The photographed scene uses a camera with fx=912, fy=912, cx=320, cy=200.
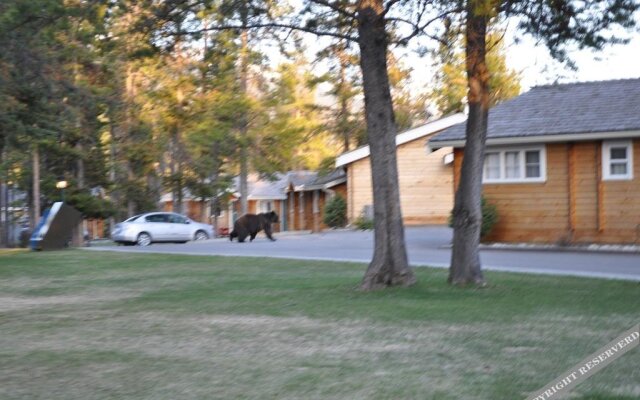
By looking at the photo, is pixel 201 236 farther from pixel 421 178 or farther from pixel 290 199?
pixel 290 199

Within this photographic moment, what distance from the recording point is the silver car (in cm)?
3731

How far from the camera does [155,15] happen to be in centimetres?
1570

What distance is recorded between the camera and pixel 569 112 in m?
27.6

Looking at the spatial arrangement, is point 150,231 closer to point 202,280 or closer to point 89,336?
point 202,280

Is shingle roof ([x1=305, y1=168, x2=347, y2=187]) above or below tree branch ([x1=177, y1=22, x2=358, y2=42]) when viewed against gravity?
below

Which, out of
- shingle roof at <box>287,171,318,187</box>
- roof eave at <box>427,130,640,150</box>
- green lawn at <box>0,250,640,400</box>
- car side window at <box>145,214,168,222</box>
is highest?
shingle roof at <box>287,171,318,187</box>

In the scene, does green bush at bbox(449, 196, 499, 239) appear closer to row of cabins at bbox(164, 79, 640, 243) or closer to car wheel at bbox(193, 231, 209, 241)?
row of cabins at bbox(164, 79, 640, 243)

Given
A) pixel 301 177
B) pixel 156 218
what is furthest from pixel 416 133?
pixel 301 177

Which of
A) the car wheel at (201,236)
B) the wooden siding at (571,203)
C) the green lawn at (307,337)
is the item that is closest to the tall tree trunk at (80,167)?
the car wheel at (201,236)

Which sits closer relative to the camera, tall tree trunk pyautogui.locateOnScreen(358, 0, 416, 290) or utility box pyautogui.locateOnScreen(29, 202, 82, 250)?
tall tree trunk pyautogui.locateOnScreen(358, 0, 416, 290)

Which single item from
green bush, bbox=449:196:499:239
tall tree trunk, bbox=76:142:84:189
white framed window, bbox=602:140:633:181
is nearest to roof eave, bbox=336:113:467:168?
tall tree trunk, bbox=76:142:84:189

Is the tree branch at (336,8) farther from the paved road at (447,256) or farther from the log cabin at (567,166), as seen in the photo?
the log cabin at (567,166)

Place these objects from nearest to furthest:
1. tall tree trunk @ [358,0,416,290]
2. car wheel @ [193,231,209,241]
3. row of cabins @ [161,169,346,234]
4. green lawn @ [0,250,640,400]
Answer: green lawn @ [0,250,640,400] → tall tree trunk @ [358,0,416,290] → car wheel @ [193,231,209,241] → row of cabins @ [161,169,346,234]

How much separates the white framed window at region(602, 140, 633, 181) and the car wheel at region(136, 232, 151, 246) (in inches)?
754
